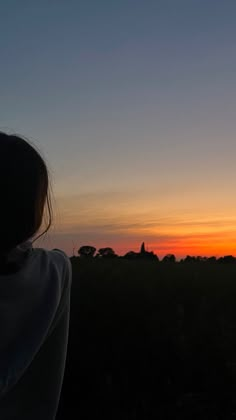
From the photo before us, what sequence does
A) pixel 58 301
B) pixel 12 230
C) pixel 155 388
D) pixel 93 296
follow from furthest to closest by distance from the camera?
pixel 93 296 → pixel 155 388 → pixel 58 301 → pixel 12 230

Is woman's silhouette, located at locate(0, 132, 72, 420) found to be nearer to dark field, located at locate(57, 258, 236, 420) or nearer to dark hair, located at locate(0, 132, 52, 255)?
dark hair, located at locate(0, 132, 52, 255)

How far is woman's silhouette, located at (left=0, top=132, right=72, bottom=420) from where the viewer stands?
116 cm

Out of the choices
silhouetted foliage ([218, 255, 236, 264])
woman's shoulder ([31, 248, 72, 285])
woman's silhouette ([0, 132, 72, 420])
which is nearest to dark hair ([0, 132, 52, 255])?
woman's silhouette ([0, 132, 72, 420])

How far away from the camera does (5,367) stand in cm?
116

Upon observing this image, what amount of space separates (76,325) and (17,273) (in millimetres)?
4545

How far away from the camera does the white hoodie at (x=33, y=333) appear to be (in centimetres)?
117

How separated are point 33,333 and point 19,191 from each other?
319mm

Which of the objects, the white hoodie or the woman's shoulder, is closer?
the white hoodie

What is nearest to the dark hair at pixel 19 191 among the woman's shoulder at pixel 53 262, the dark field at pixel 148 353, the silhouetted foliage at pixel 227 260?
the woman's shoulder at pixel 53 262

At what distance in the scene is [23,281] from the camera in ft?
3.93

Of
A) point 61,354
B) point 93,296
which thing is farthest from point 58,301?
point 93,296

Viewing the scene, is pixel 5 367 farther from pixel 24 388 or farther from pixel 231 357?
pixel 231 357

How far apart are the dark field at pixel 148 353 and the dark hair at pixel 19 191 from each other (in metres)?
4.02

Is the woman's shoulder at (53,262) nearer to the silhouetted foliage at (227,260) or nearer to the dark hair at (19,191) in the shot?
the dark hair at (19,191)
